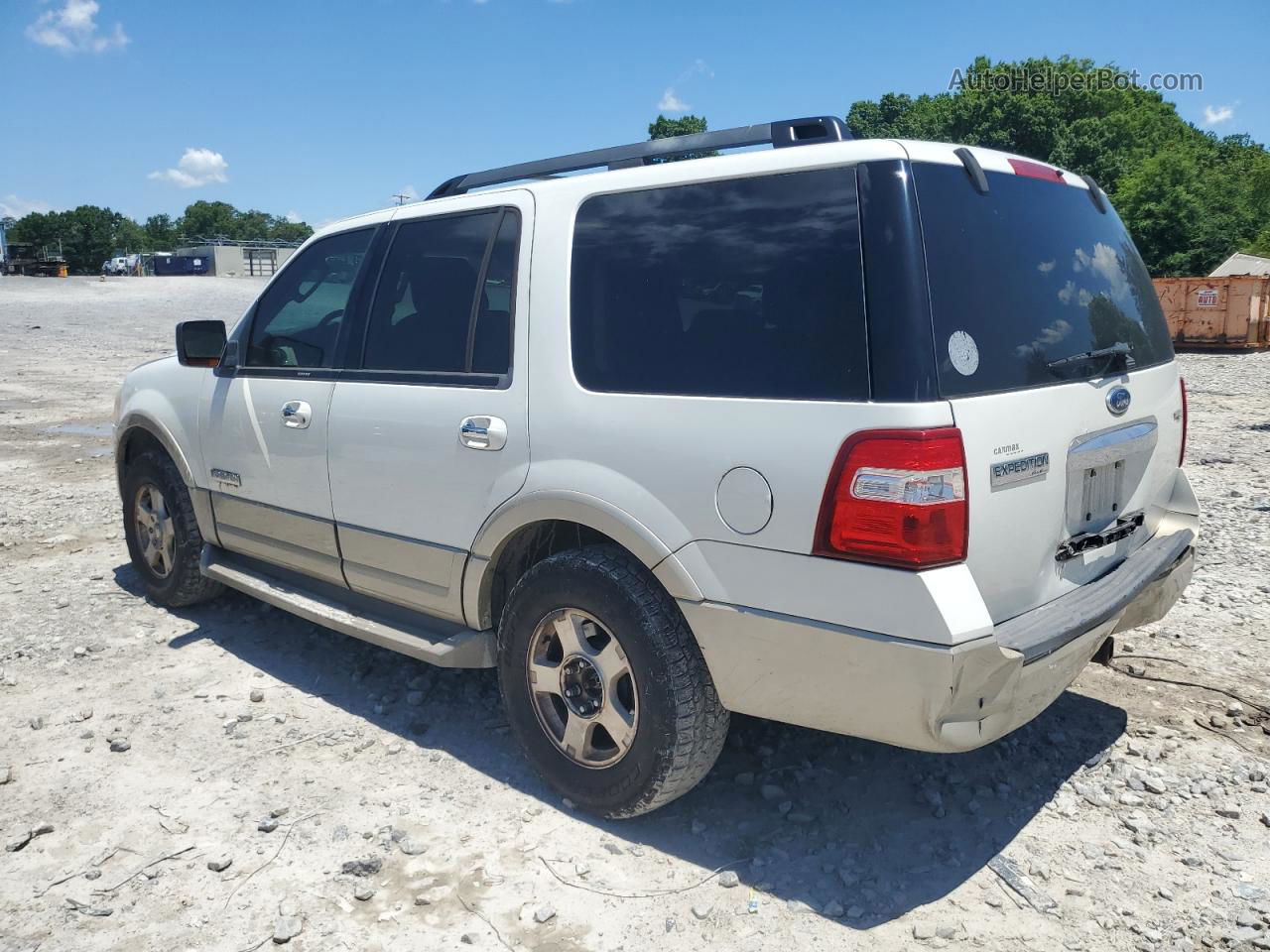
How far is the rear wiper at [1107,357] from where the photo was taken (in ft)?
9.30

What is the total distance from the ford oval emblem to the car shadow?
1344mm

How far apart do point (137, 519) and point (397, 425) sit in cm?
262

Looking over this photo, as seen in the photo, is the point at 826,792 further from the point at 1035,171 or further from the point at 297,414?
the point at 297,414

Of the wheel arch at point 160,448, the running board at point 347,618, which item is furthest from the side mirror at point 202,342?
the running board at point 347,618

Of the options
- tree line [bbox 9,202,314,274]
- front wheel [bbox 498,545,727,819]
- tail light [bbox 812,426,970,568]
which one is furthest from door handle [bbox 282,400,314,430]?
tree line [bbox 9,202,314,274]

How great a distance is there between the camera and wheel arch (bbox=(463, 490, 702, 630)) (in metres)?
2.84

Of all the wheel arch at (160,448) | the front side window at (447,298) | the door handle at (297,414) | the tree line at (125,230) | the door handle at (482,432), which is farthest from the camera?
the tree line at (125,230)

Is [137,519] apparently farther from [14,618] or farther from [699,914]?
[699,914]

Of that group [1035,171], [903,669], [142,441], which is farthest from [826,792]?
→ [142,441]

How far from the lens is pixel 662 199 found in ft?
9.80

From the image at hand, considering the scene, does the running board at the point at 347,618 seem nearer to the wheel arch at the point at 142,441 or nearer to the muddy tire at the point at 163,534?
the muddy tire at the point at 163,534

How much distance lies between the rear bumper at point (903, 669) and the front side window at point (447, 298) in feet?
4.23

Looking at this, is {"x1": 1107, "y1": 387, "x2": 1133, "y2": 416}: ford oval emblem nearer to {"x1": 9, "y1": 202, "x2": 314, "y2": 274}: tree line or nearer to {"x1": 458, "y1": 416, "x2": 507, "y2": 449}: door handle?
{"x1": 458, "y1": 416, "x2": 507, "y2": 449}: door handle

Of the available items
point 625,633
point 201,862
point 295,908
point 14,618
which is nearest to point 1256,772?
point 625,633
